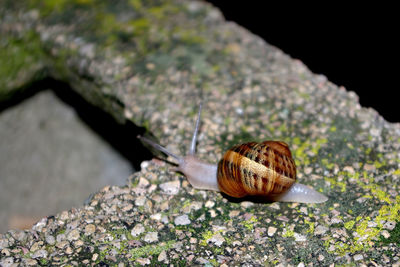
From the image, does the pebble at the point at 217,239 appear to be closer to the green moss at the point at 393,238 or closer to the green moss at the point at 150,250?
the green moss at the point at 150,250

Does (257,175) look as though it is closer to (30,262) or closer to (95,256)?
(95,256)

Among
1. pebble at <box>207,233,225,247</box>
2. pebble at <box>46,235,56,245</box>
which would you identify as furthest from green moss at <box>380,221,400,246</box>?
pebble at <box>46,235,56,245</box>

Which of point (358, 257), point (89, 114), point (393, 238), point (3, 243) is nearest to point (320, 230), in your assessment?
point (358, 257)

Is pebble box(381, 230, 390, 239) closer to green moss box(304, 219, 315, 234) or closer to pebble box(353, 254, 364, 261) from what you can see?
pebble box(353, 254, 364, 261)

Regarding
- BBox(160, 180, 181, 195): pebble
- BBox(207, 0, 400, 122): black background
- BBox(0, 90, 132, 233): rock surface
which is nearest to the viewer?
BBox(160, 180, 181, 195): pebble

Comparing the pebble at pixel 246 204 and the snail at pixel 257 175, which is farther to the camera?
the pebble at pixel 246 204

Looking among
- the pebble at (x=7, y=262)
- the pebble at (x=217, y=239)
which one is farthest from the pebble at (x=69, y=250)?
the pebble at (x=217, y=239)
